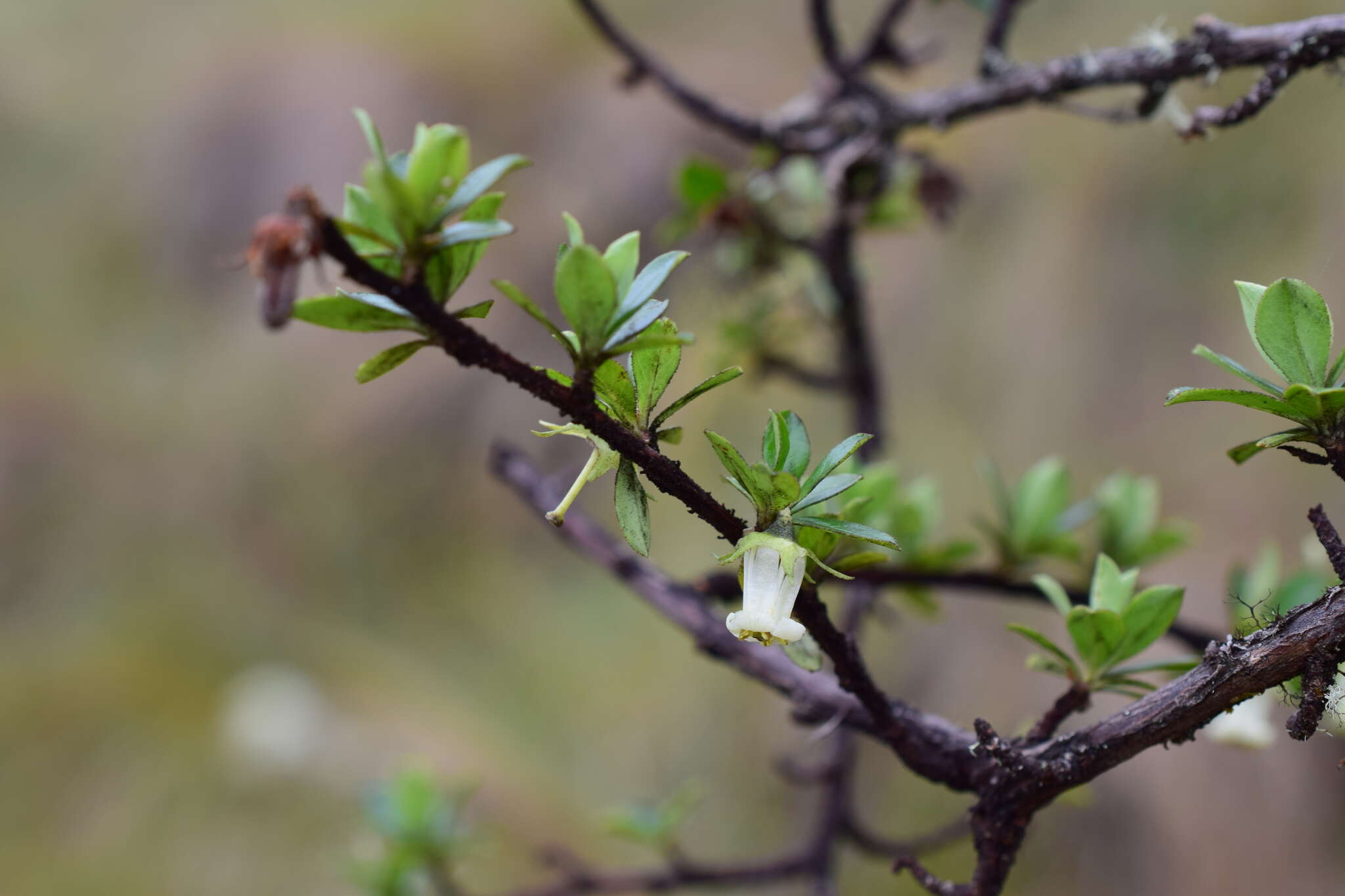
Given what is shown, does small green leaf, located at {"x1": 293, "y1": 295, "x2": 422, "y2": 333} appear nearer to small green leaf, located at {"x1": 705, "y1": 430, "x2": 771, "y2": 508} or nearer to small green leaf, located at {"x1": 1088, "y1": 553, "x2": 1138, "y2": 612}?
small green leaf, located at {"x1": 705, "y1": 430, "x2": 771, "y2": 508}

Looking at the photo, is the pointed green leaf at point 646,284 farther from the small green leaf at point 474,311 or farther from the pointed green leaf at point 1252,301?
the pointed green leaf at point 1252,301

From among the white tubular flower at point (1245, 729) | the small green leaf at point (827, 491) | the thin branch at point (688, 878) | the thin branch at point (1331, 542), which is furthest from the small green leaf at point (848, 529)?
the thin branch at point (688, 878)

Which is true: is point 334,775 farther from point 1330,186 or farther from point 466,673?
point 1330,186

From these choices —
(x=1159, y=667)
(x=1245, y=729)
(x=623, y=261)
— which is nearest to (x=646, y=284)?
(x=623, y=261)

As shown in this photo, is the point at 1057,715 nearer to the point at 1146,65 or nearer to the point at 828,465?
the point at 828,465

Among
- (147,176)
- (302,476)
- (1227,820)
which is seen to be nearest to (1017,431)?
(1227,820)

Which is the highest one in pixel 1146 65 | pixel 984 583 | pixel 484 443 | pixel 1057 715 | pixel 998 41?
pixel 484 443

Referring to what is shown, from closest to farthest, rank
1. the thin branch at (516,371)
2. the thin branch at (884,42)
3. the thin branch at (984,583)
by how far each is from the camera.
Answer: the thin branch at (516,371) → the thin branch at (984,583) → the thin branch at (884,42)
